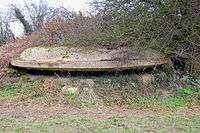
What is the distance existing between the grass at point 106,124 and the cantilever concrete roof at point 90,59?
2.94 metres

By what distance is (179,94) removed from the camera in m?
12.6

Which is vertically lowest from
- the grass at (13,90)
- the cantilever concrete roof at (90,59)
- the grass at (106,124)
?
the grass at (13,90)

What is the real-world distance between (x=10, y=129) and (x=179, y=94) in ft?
16.5

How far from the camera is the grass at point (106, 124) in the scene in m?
8.97

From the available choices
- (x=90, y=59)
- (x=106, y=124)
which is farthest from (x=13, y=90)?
(x=106, y=124)

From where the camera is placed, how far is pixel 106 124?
372 inches

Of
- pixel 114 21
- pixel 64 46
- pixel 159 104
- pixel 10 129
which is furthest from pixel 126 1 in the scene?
pixel 10 129

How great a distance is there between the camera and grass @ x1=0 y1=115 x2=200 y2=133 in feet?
29.4

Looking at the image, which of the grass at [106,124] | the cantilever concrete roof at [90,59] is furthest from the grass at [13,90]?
the grass at [106,124]

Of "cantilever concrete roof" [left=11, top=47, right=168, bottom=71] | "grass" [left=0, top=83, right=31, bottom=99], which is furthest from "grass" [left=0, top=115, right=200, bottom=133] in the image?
"cantilever concrete roof" [left=11, top=47, right=168, bottom=71]

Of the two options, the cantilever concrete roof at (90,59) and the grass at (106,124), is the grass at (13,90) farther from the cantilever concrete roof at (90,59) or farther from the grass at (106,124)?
the grass at (106,124)

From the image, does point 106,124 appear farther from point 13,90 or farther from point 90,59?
point 13,90

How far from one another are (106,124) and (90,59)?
4.06m

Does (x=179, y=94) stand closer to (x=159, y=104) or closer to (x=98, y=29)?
(x=159, y=104)
